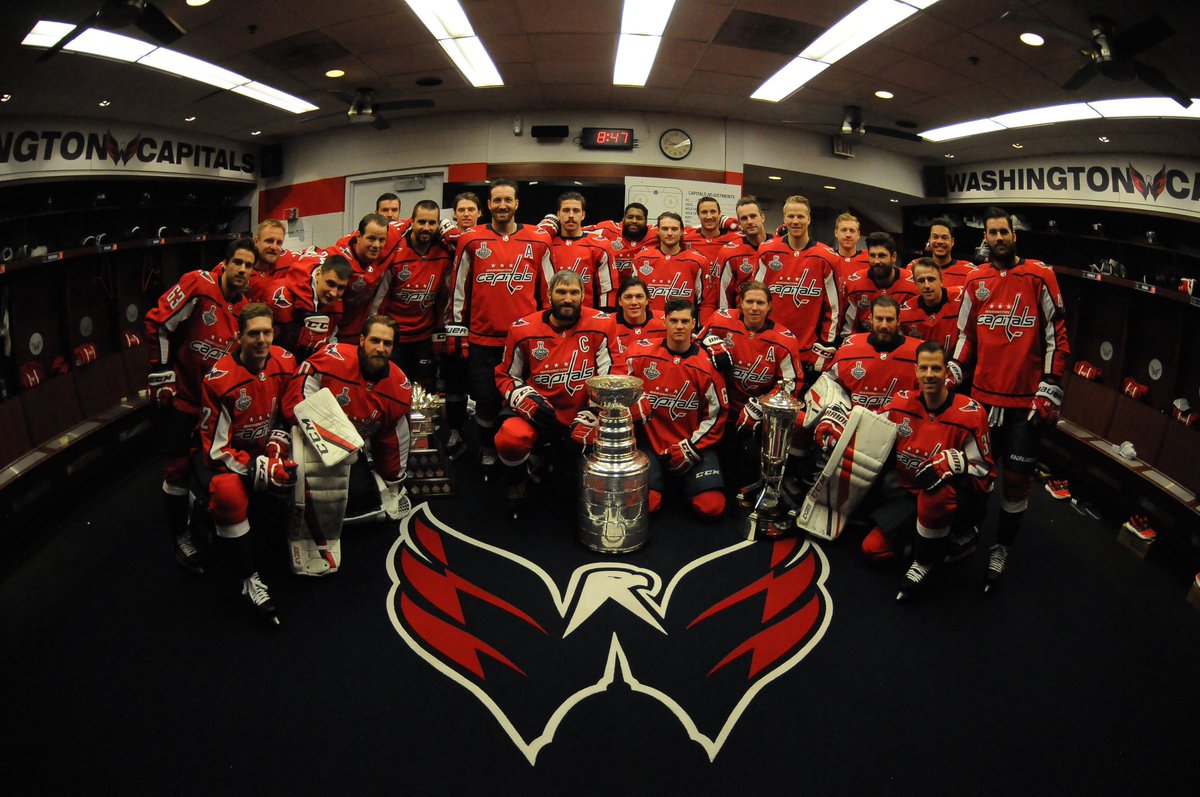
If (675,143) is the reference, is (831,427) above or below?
below

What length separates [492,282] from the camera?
3812mm

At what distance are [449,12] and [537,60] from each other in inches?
49.4

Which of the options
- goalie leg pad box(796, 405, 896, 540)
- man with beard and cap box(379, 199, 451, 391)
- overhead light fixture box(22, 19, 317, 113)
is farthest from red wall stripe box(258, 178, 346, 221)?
goalie leg pad box(796, 405, 896, 540)

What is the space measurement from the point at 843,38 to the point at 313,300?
4037 millimetres

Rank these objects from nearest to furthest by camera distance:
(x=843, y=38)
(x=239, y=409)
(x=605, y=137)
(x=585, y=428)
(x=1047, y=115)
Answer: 1. (x=239, y=409)
2. (x=585, y=428)
3. (x=843, y=38)
4. (x=1047, y=115)
5. (x=605, y=137)

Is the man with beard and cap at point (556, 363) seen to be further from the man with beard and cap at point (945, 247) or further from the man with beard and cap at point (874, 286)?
the man with beard and cap at point (945, 247)

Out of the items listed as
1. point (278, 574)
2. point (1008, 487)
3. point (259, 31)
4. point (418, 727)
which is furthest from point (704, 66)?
point (418, 727)

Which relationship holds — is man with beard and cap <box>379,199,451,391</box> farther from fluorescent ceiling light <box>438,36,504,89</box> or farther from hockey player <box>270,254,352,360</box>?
fluorescent ceiling light <box>438,36,504,89</box>

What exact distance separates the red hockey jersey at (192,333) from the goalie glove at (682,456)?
7.46 ft

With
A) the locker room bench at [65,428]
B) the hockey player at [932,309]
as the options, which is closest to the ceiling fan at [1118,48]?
the hockey player at [932,309]

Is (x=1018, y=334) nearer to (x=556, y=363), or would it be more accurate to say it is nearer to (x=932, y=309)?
(x=932, y=309)

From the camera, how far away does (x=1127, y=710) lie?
2.12 metres

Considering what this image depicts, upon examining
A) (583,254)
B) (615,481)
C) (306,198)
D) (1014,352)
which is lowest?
(615,481)

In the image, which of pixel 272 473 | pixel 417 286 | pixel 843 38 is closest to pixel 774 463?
pixel 272 473
